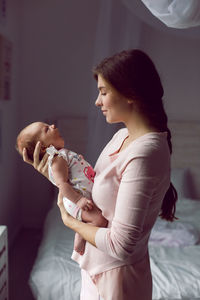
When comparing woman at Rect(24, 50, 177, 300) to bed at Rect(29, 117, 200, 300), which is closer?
woman at Rect(24, 50, 177, 300)

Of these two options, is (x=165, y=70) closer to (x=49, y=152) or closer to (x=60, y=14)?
(x=60, y=14)

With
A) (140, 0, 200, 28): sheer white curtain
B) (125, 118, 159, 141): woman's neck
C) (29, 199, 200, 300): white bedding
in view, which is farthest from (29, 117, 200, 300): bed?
(140, 0, 200, 28): sheer white curtain

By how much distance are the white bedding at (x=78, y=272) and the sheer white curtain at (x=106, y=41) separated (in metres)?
0.78

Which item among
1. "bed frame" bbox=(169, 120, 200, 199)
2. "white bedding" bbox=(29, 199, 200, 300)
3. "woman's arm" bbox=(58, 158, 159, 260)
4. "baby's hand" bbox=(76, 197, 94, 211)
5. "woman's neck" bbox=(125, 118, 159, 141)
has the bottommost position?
"white bedding" bbox=(29, 199, 200, 300)

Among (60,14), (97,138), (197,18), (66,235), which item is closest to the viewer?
(197,18)

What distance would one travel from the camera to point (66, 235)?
7.25ft

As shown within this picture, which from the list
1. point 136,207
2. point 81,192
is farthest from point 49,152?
point 136,207

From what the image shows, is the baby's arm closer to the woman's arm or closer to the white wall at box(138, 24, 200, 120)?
the woman's arm

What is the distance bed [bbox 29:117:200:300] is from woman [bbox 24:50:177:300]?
2.17 feet

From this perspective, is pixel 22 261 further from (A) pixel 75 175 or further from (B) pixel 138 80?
(B) pixel 138 80

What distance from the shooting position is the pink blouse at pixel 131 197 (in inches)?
32.3

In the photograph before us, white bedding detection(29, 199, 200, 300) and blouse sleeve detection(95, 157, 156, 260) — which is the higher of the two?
blouse sleeve detection(95, 157, 156, 260)

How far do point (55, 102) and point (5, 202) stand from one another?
1106 millimetres

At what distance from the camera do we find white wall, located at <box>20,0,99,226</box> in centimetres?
306
